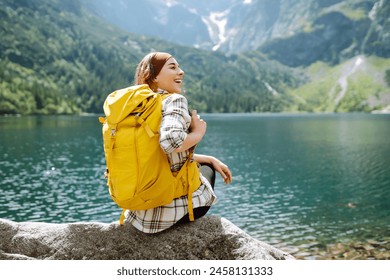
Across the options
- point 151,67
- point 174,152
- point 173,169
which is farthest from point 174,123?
point 151,67

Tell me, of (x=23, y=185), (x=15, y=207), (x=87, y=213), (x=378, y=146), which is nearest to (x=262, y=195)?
(x=87, y=213)

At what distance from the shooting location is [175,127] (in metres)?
5.30

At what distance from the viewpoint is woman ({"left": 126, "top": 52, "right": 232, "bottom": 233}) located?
5.45 metres

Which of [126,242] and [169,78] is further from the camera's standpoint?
[126,242]

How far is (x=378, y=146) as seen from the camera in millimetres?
87562

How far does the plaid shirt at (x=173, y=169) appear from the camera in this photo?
5.29 metres

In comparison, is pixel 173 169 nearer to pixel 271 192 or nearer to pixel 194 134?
pixel 194 134

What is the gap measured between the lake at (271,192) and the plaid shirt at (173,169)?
20.6m

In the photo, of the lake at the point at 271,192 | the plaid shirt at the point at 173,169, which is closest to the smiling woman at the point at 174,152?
the plaid shirt at the point at 173,169

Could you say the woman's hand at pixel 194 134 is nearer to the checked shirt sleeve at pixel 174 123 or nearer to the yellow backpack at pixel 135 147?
the checked shirt sleeve at pixel 174 123

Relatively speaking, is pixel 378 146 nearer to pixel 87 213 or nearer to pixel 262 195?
pixel 262 195

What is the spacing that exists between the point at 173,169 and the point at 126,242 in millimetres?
1582

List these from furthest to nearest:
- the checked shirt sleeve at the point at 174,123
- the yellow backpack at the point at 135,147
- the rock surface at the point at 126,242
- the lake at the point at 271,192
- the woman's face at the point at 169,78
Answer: the lake at the point at 271,192
the rock surface at the point at 126,242
the woman's face at the point at 169,78
the yellow backpack at the point at 135,147
the checked shirt sleeve at the point at 174,123
